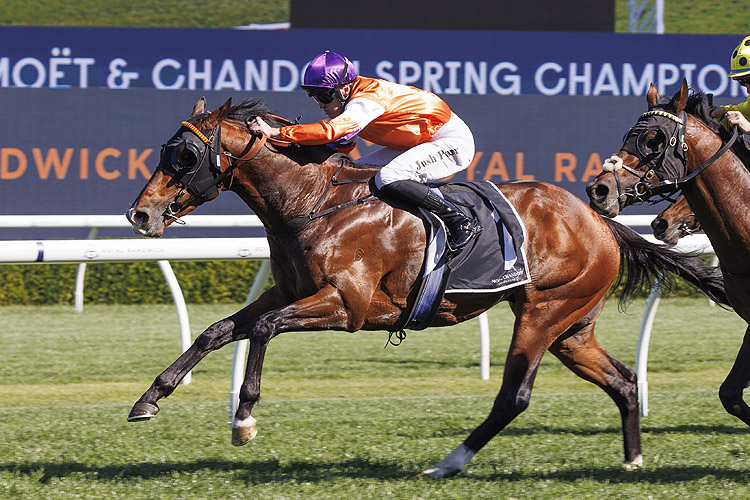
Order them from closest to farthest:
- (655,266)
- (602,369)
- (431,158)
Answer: (431,158) < (602,369) < (655,266)

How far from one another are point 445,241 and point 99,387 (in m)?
2.85

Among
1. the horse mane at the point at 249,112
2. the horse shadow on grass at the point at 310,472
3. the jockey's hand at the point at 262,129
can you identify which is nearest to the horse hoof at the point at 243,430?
the horse shadow on grass at the point at 310,472

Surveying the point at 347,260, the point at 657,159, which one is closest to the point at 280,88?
the point at 347,260

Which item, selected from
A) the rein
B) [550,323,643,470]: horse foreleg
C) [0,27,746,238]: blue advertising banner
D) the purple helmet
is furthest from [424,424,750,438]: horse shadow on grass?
[0,27,746,238]: blue advertising banner

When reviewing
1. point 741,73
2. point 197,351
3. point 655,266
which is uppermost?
point 741,73

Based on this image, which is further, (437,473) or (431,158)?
(431,158)

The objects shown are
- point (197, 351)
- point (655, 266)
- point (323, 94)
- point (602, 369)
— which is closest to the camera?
point (197, 351)

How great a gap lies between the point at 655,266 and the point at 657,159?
2.92 feet

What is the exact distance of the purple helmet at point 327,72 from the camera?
3877mm

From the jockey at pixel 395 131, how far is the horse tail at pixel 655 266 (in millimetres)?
791

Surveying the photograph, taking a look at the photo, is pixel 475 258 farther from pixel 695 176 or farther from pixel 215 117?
pixel 215 117

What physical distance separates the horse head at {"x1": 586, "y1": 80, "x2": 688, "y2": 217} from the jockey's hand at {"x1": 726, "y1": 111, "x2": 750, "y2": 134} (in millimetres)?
200

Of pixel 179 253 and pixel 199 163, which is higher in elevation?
pixel 199 163

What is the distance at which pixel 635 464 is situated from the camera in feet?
13.3
